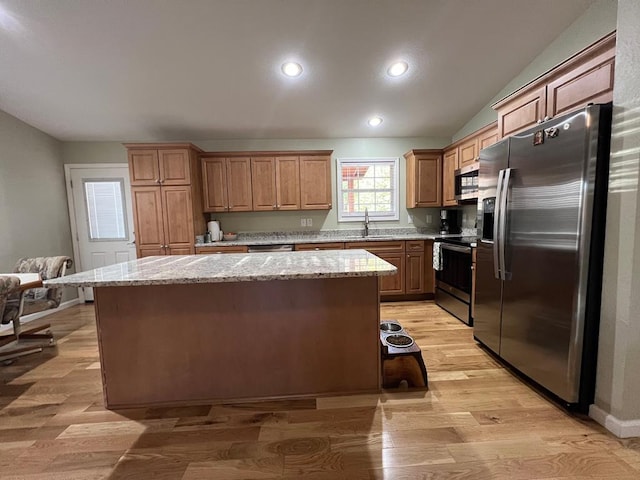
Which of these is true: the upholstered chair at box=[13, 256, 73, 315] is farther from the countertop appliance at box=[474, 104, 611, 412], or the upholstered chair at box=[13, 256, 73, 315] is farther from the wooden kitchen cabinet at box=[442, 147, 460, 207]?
the wooden kitchen cabinet at box=[442, 147, 460, 207]

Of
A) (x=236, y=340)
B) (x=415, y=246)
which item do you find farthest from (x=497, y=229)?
(x=236, y=340)

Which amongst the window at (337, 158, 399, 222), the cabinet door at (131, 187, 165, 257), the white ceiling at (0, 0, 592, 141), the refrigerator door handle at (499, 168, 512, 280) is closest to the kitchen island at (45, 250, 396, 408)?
the refrigerator door handle at (499, 168, 512, 280)

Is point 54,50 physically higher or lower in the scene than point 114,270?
higher

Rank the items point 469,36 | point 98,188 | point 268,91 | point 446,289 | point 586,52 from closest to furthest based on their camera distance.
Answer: point 586,52, point 469,36, point 268,91, point 446,289, point 98,188

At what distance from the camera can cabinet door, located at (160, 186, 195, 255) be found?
3574mm

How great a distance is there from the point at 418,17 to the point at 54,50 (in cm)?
334

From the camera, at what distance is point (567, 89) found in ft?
5.88

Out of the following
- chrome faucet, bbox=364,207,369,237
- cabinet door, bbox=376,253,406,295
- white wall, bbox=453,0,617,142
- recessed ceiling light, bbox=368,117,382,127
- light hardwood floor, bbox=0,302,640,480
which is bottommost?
light hardwood floor, bbox=0,302,640,480

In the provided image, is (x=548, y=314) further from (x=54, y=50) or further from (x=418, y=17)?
(x=54, y=50)

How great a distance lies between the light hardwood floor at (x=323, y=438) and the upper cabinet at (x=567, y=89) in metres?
1.93

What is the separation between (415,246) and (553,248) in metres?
2.13

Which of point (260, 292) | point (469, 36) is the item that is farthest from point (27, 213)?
point (469, 36)

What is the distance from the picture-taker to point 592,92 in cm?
163

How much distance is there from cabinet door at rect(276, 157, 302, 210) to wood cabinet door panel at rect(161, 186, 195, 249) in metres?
1.23
